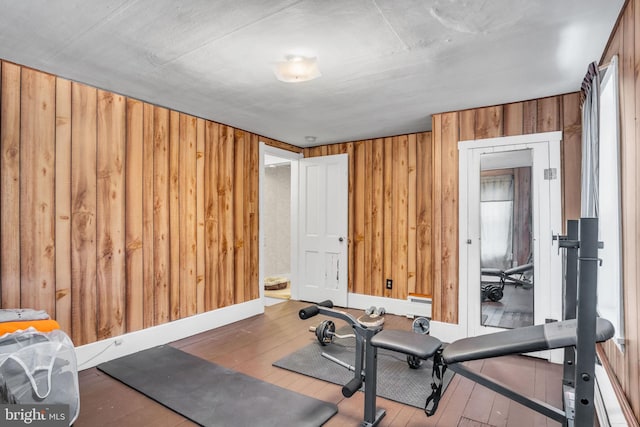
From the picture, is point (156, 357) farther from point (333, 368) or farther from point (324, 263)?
point (324, 263)

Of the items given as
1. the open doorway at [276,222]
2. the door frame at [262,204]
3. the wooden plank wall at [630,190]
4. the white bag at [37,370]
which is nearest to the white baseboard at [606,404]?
the wooden plank wall at [630,190]

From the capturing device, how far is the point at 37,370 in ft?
5.99

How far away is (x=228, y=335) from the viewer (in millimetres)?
3732

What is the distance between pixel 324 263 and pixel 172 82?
10.6 ft

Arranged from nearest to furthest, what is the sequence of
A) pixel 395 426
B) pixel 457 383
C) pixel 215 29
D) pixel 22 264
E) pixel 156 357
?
pixel 215 29, pixel 395 426, pixel 22 264, pixel 457 383, pixel 156 357

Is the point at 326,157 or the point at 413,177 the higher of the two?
the point at 326,157

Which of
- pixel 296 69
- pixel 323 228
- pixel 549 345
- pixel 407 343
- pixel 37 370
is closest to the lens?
pixel 549 345

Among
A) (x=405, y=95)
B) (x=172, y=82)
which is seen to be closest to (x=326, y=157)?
(x=405, y=95)

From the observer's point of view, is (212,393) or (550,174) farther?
(550,174)

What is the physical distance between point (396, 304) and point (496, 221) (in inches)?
72.1

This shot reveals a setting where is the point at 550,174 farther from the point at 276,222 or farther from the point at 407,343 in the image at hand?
the point at 276,222

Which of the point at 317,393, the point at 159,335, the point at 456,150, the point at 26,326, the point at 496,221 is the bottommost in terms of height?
the point at 317,393

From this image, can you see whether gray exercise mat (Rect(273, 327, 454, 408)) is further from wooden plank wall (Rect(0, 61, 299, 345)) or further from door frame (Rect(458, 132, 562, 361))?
wooden plank wall (Rect(0, 61, 299, 345))

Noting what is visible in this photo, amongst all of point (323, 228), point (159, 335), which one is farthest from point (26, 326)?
point (323, 228)
